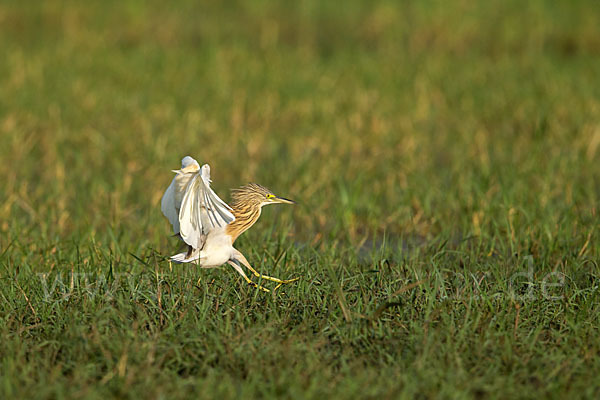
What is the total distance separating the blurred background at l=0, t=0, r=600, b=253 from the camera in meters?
4.68

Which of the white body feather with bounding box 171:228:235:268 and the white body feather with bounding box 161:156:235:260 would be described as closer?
the white body feather with bounding box 161:156:235:260

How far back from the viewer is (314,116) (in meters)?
7.13

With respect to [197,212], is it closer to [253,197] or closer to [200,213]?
[200,213]

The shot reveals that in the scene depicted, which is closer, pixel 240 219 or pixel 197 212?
pixel 197 212

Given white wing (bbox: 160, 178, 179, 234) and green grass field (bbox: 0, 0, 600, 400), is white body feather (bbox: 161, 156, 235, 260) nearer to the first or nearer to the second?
white wing (bbox: 160, 178, 179, 234)

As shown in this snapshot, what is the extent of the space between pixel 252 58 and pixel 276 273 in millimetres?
5785

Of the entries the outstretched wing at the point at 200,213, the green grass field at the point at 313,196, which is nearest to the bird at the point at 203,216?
the outstretched wing at the point at 200,213

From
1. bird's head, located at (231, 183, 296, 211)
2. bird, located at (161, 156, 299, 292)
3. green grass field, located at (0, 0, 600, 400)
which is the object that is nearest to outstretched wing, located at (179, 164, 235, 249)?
bird, located at (161, 156, 299, 292)

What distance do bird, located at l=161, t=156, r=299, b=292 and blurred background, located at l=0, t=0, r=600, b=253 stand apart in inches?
43.7

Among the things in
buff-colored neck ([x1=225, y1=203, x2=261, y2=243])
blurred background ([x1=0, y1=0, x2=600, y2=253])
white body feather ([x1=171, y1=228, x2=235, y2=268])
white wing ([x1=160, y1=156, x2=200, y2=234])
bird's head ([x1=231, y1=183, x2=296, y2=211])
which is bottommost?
blurred background ([x1=0, y1=0, x2=600, y2=253])

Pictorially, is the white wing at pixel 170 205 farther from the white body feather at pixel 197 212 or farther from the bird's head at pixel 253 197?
the bird's head at pixel 253 197

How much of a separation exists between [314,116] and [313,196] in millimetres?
2096

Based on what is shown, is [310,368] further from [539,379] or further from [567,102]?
[567,102]

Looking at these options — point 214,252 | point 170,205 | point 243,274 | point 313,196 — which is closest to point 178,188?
point 170,205
